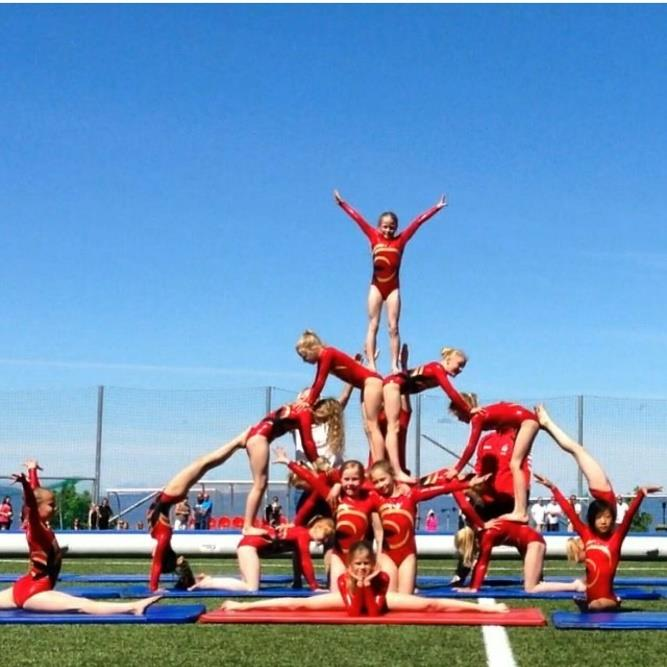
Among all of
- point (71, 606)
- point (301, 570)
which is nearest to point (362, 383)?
point (301, 570)

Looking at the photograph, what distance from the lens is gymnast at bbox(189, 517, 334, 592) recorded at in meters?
11.5

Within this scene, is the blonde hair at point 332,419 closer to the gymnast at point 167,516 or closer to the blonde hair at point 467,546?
the gymnast at point 167,516

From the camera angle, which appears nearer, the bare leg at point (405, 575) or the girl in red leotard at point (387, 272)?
the bare leg at point (405, 575)

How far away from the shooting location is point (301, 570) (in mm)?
12016

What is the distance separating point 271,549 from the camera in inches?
465

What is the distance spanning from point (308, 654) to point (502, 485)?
5.69 meters

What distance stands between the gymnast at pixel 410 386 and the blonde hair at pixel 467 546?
869mm

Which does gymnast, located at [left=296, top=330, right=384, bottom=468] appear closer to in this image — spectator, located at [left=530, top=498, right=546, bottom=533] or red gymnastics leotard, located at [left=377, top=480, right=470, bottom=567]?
red gymnastics leotard, located at [left=377, top=480, right=470, bottom=567]

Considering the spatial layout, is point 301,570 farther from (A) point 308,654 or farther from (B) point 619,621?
(A) point 308,654

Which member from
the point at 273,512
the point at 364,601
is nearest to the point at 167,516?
the point at 364,601

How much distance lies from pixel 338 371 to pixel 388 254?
171cm

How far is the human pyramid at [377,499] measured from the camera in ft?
29.0

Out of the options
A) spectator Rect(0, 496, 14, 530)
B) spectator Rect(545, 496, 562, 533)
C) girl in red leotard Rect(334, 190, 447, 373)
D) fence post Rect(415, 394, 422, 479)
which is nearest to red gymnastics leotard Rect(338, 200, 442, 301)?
girl in red leotard Rect(334, 190, 447, 373)

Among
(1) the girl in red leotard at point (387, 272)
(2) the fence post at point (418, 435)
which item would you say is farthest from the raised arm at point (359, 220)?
(2) the fence post at point (418, 435)
